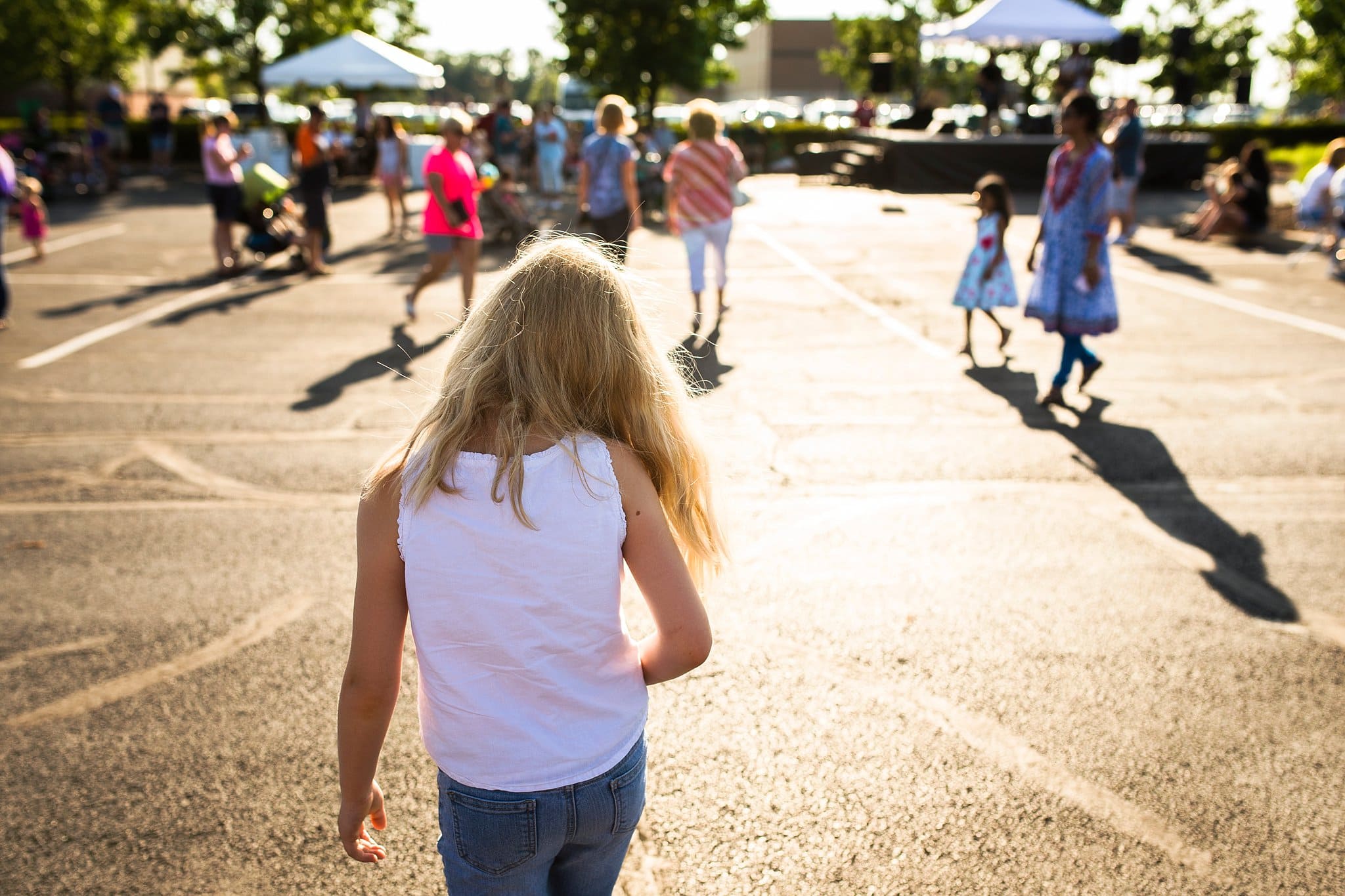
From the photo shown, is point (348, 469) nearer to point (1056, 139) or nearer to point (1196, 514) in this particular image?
point (1196, 514)

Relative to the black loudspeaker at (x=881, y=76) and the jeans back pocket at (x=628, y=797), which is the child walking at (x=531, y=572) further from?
the black loudspeaker at (x=881, y=76)

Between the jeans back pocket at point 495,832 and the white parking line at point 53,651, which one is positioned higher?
the jeans back pocket at point 495,832

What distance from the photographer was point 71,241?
15.6 metres

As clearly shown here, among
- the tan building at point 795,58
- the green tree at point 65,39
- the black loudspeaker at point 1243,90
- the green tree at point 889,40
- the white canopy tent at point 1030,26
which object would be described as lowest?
Result: the white canopy tent at point 1030,26

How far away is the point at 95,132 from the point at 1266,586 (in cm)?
2519

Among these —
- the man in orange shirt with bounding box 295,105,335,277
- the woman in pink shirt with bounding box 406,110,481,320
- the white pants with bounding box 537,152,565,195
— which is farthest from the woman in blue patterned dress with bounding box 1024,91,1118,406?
the white pants with bounding box 537,152,565,195

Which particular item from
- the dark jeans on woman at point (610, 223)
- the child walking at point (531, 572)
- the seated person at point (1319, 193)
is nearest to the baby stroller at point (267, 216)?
the dark jeans on woman at point (610, 223)

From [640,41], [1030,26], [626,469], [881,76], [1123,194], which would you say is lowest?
[626,469]

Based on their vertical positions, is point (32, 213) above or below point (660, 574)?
above

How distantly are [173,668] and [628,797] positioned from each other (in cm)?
273

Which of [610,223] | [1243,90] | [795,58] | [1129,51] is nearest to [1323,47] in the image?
A: [1243,90]

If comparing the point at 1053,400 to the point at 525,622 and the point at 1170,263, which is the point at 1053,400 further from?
the point at 1170,263

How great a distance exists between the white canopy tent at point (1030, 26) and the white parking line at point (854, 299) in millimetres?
8712

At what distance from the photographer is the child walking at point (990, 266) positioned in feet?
26.3
